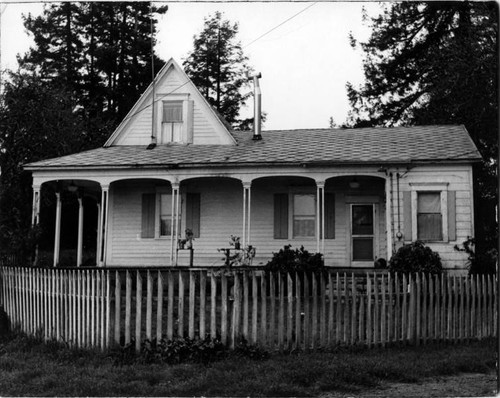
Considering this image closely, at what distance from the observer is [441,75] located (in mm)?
26453

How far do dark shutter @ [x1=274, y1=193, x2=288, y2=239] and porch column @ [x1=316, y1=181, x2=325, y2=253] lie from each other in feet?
3.61

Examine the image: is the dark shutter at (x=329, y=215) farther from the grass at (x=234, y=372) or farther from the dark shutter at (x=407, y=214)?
the grass at (x=234, y=372)

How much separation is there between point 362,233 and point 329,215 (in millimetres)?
1137

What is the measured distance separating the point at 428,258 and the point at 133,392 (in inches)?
387

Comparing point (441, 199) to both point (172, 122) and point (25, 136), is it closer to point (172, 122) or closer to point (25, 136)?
point (172, 122)

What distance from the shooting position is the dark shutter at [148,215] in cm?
1931

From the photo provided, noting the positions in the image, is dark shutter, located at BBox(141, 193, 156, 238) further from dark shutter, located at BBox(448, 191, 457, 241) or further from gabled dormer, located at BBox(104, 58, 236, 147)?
dark shutter, located at BBox(448, 191, 457, 241)

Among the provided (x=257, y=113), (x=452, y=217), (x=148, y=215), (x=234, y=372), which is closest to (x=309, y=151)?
(x=257, y=113)

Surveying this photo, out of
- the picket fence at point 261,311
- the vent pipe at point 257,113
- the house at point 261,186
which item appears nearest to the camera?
the picket fence at point 261,311

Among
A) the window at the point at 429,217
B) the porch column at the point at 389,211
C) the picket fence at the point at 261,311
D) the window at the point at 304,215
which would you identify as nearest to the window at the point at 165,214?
the window at the point at 304,215

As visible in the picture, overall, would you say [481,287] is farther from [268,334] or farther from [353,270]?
[353,270]

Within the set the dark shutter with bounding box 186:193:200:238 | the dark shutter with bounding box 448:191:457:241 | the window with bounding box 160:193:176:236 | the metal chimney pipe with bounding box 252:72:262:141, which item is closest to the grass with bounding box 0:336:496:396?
the dark shutter with bounding box 448:191:457:241

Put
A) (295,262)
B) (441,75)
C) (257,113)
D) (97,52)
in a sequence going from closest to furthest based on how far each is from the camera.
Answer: (295,262) < (257,113) < (441,75) < (97,52)

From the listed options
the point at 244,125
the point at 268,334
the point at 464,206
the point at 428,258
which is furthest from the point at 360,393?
the point at 244,125
